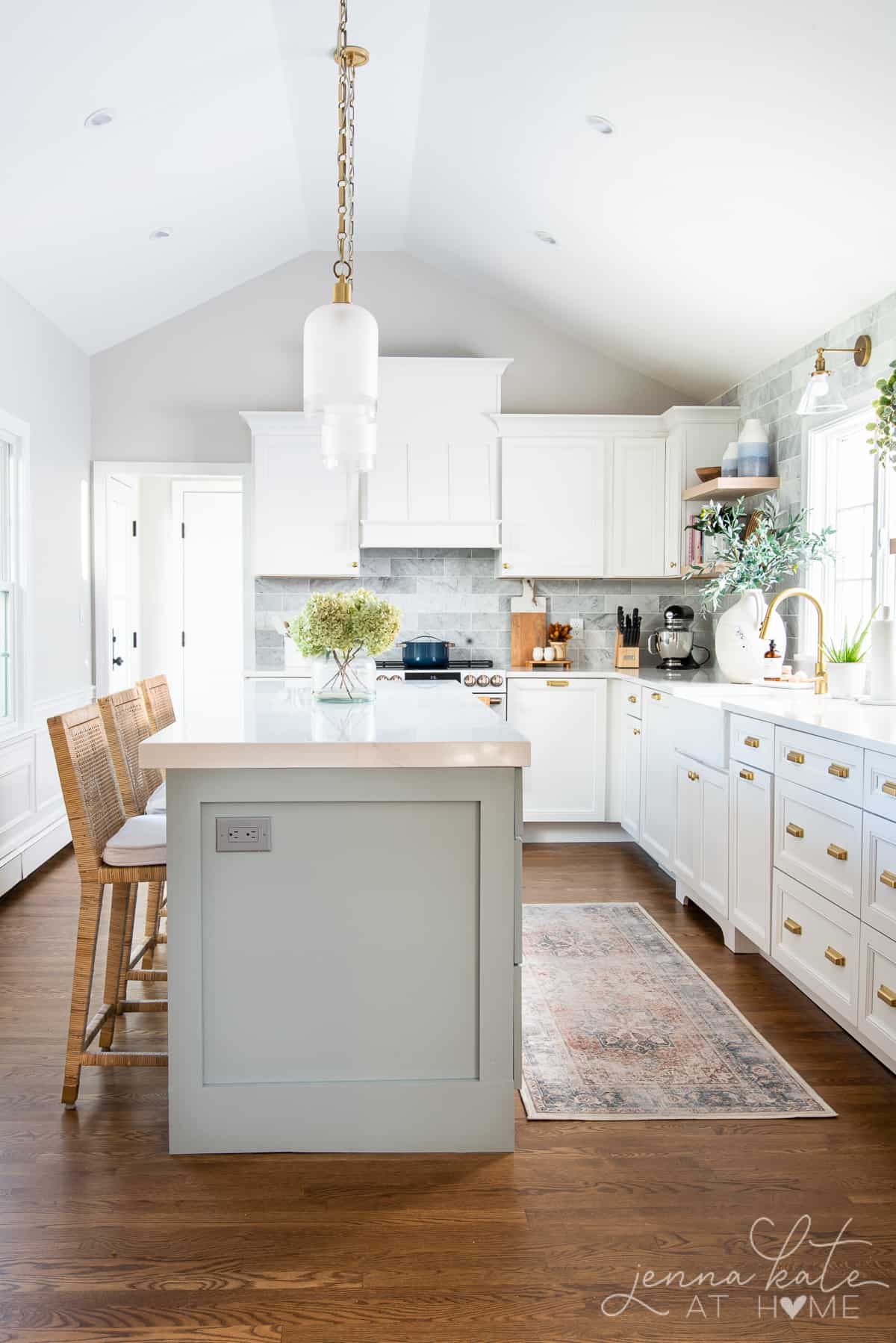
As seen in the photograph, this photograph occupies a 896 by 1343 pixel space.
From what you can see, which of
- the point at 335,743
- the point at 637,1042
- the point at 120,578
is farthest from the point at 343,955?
the point at 120,578

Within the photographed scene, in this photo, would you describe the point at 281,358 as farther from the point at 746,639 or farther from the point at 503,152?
the point at 746,639

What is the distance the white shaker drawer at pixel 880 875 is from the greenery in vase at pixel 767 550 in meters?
1.81

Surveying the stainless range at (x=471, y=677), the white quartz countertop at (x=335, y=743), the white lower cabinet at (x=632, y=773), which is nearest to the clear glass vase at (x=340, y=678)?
the white quartz countertop at (x=335, y=743)

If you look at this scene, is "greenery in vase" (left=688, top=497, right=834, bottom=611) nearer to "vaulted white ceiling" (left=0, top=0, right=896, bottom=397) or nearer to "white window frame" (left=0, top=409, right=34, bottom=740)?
"vaulted white ceiling" (left=0, top=0, right=896, bottom=397)

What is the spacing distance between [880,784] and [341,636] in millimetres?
1569

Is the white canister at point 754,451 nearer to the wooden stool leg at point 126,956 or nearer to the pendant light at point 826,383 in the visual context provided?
the pendant light at point 826,383

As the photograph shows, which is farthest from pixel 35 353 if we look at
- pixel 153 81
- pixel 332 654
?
pixel 332 654

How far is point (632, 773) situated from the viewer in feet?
16.7

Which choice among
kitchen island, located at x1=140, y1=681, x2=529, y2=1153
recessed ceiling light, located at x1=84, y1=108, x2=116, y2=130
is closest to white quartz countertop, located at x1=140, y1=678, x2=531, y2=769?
kitchen island, located at x1=140, y1=681, x2=529, y2=1153

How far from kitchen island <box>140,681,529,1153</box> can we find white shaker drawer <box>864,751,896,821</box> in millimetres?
968

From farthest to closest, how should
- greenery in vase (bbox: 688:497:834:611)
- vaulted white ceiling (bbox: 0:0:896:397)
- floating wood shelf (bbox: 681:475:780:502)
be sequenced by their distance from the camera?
floating wood shelf (bbox: 681:475:780:502)
greenery in vase (bbox: 688:497:834:611)
vaulted white ceiling (bbox: 0:0:896:397)

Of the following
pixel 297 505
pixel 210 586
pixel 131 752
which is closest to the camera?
pixel 131 752

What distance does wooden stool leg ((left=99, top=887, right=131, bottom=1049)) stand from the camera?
259 centimetres

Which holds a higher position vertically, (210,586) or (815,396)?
(815,396)
